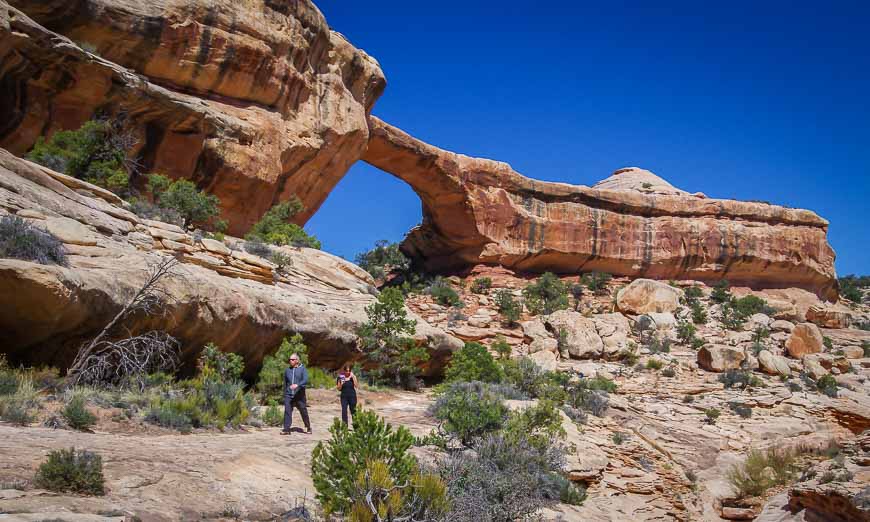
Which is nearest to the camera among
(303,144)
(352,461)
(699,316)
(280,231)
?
(352,461)

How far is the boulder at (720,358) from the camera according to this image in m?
19.2

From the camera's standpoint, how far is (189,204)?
49.8ft

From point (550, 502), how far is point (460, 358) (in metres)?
6.58

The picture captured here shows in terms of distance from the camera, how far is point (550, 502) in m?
8.91

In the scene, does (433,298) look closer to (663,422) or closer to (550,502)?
(663,422)

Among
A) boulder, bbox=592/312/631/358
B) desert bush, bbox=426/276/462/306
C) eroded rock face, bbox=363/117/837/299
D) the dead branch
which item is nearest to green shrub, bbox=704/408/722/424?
boulder, bbox=592/312/631/358

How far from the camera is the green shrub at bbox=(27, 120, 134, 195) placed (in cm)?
1360

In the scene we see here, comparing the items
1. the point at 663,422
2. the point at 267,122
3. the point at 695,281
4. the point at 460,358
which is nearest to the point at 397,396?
the point at 460,358

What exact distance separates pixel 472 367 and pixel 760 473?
255 inches

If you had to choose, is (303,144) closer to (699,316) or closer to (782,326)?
(699,316)

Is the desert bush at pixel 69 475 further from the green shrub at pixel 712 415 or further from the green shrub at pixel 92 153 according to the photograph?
the green shrub at pixel 712 415

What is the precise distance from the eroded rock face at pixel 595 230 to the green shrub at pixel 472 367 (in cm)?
1331

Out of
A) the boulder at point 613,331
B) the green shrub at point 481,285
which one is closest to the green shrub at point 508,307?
the green shrub at point 481,285

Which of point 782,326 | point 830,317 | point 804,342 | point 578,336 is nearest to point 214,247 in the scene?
point 578,336
